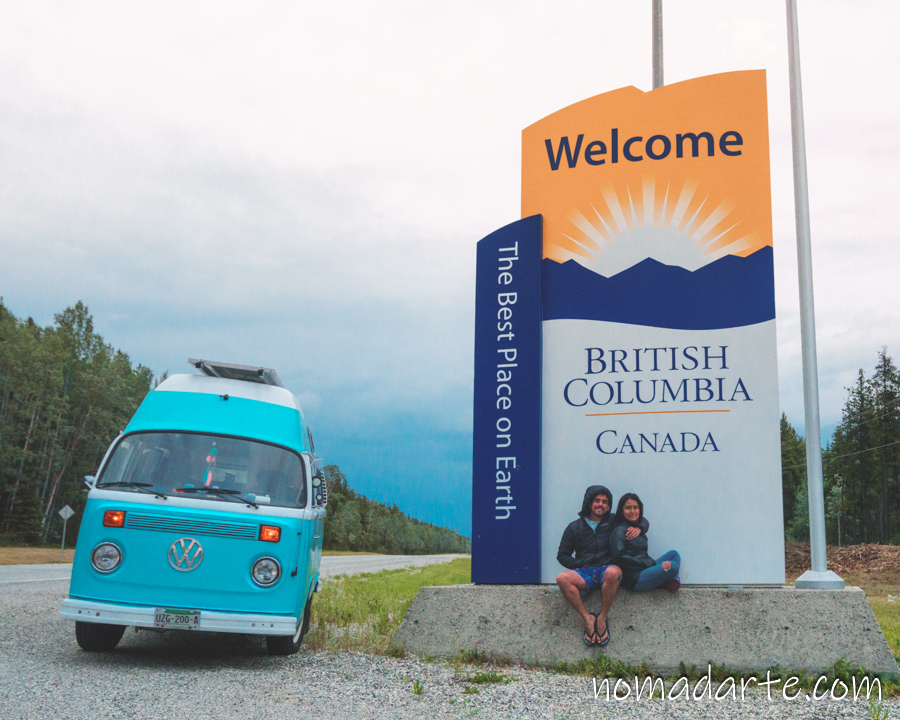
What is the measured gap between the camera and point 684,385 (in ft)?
28.5

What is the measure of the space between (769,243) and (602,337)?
2.11m

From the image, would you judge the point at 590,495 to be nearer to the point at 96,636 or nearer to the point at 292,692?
the point at 292,692

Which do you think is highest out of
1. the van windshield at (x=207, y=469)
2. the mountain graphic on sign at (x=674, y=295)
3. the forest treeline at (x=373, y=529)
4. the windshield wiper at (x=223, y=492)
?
the mountain graphic on sign at (x=674, y=295)

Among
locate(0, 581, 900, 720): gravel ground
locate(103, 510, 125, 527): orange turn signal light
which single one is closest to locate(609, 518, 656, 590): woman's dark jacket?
locate(0, 581, 900, 720): gravel ground

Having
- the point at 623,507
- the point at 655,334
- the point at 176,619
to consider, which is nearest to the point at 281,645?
the point at 176,619

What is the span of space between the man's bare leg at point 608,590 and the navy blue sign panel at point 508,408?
93 centimetres

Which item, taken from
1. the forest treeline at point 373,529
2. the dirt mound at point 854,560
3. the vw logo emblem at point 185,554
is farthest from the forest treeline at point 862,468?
the vw logo emblem at point 185,554

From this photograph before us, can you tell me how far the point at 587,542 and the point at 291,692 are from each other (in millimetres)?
3278

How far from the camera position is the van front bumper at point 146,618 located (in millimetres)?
7117

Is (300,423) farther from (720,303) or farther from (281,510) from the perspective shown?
(720,303)

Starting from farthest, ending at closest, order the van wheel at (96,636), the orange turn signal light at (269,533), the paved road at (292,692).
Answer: the van wheel at (96,636) < the orange turn signal light at (269,533) < the paved road at (292,692)

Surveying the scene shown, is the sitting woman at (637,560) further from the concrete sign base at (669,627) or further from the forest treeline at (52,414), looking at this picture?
the forest treeline at (52,414)

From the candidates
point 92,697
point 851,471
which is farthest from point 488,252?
point 851,471

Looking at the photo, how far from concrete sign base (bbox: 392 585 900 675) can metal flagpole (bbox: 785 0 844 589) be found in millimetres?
421
